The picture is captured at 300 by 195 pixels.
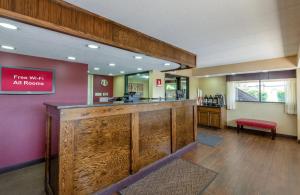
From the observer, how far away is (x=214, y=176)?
8.22 feet

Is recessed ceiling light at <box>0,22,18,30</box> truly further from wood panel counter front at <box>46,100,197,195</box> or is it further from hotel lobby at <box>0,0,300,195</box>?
wood panel counter front at <box>46,100,197,195</box>

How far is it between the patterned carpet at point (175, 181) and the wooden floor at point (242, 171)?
0.15m

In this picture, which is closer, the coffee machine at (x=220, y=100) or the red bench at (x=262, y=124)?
the red bench at (x=262, y=124)

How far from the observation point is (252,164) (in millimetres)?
2930

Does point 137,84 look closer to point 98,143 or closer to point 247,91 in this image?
point 247,91

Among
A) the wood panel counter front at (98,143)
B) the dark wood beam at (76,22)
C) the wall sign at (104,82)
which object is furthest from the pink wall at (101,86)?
the dark wood beam at (76,22)

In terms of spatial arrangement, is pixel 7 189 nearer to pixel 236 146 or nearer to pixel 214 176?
pixel 214 176

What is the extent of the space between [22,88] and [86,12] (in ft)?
7.32

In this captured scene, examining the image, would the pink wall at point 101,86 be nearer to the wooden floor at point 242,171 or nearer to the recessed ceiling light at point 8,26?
the wooden floor at point 242,171

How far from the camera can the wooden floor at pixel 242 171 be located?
218 cm

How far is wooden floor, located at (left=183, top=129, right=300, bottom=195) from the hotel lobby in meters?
0.02

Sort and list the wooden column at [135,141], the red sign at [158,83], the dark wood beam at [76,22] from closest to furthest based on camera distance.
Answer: the dark wood beam at [76,22] < the wooden column at [135,141] < the red sign at [158,83]

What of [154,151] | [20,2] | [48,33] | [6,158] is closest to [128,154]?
[154,151]

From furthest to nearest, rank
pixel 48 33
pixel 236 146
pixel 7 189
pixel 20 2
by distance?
pixel 236 146 → pixel 7 189 → pixel 48 33 → pixel 20 2
